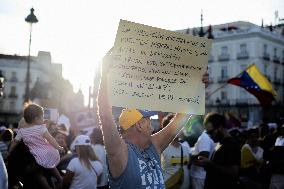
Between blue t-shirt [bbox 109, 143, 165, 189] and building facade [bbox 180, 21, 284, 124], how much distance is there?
60930 mm

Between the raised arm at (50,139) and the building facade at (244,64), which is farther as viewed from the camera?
the building facade at (244,64)

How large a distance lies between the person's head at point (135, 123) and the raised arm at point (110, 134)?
0.30m

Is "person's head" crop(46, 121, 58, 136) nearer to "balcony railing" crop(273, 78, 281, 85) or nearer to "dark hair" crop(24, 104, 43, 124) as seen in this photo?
"dark hair" crop(24, 104, 43, 124)

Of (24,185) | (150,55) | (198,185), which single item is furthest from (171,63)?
(198,185)

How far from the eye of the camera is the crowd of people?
10.3 feet

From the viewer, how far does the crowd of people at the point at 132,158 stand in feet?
10.3

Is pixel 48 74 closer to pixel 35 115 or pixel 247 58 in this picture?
pixel 247 58

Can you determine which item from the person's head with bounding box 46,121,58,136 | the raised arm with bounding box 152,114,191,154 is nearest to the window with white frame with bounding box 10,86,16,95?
the person's head with bounding box 46,121,58,136

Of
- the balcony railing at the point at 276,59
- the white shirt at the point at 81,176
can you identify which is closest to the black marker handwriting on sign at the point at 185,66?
the white shirt at the point at 81,176

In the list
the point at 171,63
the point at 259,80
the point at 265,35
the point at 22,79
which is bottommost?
the point at 171,63

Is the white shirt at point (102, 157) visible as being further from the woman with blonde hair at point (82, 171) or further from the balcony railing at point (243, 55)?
the balcony railing at point (243, 55)

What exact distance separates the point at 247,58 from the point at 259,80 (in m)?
53.1

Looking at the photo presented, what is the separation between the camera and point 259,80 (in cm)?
1452

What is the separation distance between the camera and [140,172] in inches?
126
